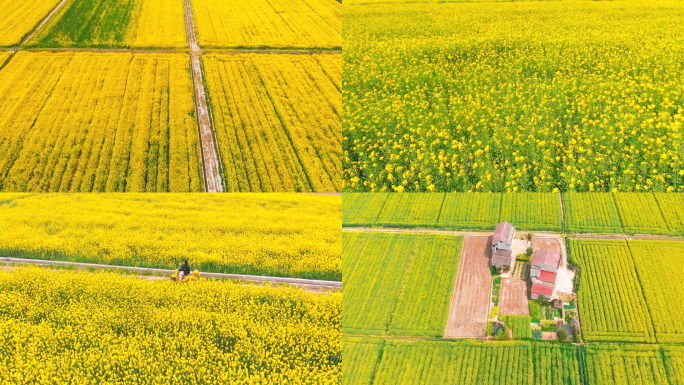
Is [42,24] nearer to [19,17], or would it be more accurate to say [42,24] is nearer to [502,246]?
[19,17]

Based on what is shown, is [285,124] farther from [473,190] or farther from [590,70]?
[590,70]

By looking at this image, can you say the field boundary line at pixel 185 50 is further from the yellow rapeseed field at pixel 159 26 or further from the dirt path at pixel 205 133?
the dirt path at pixel 205 133

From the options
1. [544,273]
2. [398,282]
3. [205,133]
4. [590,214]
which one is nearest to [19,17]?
[205,133]

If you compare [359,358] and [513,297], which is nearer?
[359,358]

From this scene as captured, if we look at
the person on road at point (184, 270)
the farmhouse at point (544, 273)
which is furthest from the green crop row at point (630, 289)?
the person on road at point (184, 270)

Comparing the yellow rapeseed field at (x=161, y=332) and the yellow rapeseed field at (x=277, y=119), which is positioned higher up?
the yellow rapeseed field at (x=277, y=119)

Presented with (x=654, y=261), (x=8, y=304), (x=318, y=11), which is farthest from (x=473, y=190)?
(x=318, y=11)

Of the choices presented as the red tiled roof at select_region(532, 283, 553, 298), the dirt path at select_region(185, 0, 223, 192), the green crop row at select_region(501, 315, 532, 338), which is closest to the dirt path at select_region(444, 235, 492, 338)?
the green crop row at select_region(501, 315, 532, 338)
